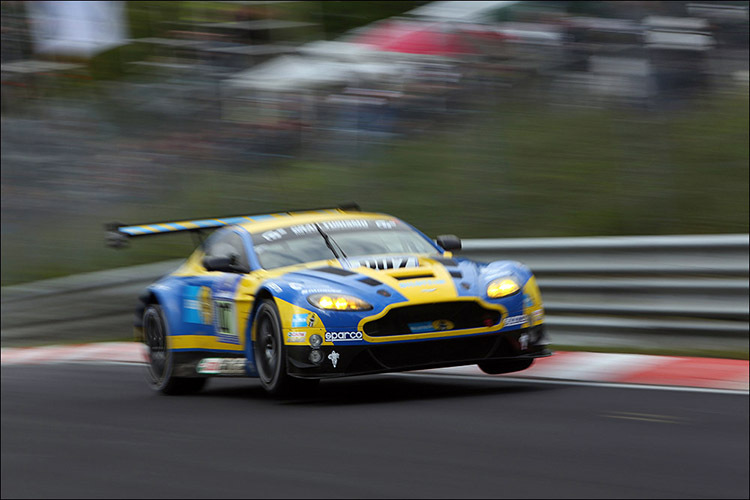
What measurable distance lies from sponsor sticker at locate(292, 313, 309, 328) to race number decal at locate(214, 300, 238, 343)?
833 millimetres

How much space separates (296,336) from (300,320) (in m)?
0.09

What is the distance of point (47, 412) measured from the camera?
28.4ft

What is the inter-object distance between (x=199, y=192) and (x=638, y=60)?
672 centimetres

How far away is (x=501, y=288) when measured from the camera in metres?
7.22

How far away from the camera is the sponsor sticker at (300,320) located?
714 cm

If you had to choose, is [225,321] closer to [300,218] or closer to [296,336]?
[300,218]

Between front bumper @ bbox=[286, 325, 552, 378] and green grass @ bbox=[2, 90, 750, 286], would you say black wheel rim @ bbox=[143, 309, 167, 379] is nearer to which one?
front bumper @ bbox=[286, 325, 552, 378]

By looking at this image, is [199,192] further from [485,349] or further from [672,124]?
[485,349]

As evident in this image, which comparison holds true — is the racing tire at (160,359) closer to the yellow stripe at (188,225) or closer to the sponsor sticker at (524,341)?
the yellow stripe at (188,225)

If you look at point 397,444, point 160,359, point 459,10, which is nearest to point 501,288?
point 397,444

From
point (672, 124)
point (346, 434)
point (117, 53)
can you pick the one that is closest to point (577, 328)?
point (346, 434)

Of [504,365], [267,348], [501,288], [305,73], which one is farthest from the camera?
[305,73]

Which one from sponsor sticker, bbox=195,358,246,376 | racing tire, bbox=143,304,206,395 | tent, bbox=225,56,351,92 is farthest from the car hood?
tent, bbox=225,56,351,92

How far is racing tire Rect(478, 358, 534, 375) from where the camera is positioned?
24.7 ft
